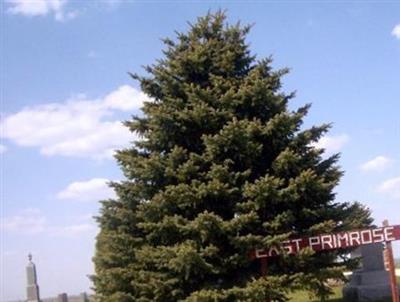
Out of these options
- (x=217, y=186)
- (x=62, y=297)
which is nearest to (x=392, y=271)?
(x=217, y=186)

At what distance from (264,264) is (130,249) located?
3475mm

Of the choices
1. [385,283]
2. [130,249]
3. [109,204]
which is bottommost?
[385,283]

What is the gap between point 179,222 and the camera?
13.7 m

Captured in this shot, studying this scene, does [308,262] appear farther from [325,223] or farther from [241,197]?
[241,197]

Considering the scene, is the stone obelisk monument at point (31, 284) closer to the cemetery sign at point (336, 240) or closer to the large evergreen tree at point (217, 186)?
the large evergreen tree at point (217, 186)

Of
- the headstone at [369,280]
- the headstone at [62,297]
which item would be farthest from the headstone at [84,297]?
the headstone at [369,280]

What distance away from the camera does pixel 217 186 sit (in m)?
13.3

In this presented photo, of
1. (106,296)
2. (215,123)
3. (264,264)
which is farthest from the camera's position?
(106,296)

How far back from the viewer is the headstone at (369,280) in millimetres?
15805

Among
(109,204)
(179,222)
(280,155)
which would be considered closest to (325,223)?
(280,155)

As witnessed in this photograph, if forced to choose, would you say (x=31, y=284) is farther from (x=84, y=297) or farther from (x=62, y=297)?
(x=84, y=297)

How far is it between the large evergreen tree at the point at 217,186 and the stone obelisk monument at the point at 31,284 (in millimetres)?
18236

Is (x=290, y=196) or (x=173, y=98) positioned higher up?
(x=173, y=98)

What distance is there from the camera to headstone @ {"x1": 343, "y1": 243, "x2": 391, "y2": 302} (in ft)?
51.9
